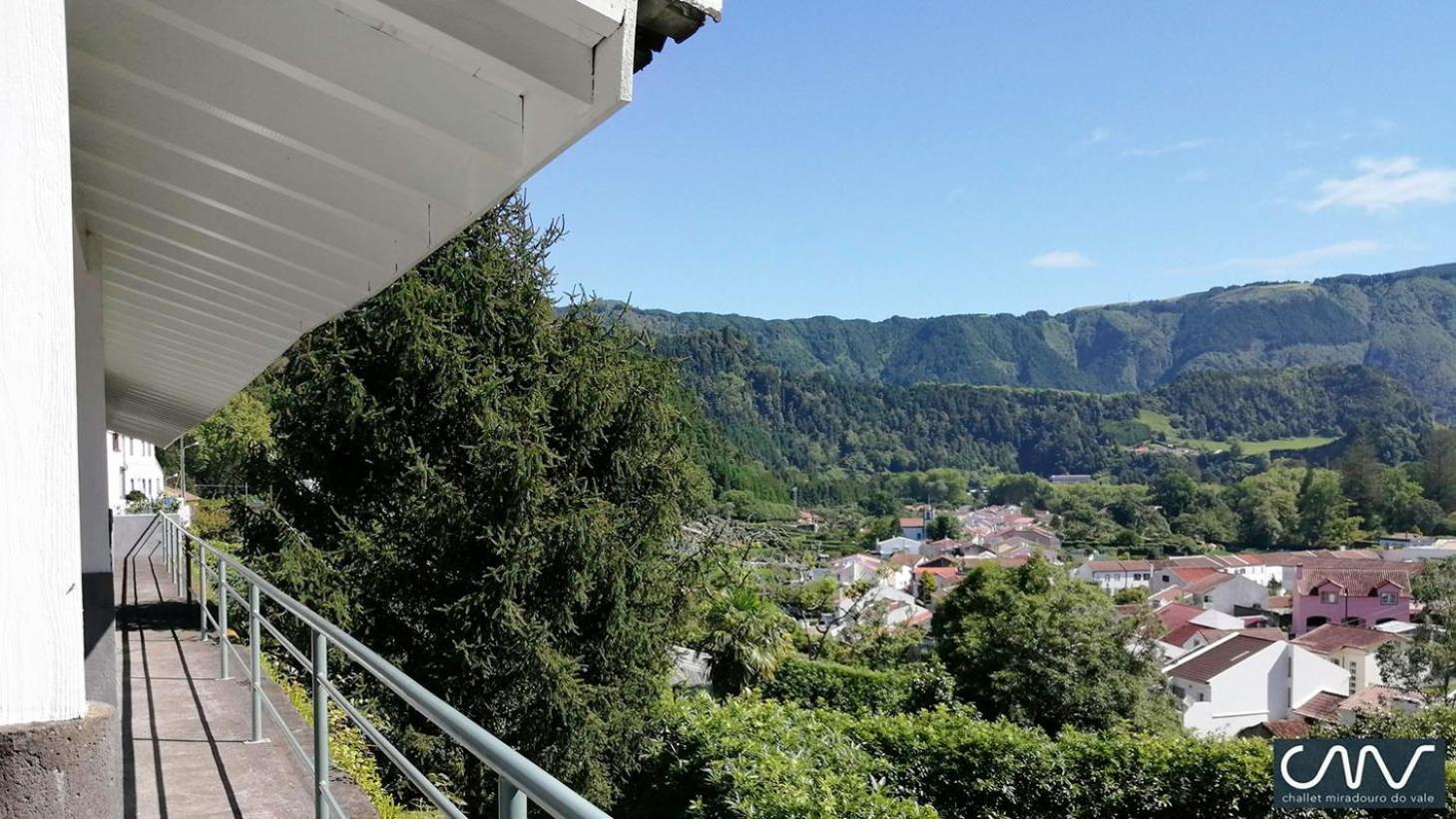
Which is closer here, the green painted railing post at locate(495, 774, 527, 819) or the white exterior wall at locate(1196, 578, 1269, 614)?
the green painted railing post at locate(495, 774, 527, 819)

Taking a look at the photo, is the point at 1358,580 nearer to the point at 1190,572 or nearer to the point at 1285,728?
the point at 1190,572

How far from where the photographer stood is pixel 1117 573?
302 ft

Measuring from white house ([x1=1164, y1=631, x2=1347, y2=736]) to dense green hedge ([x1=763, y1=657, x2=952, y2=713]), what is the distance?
92.5 feet

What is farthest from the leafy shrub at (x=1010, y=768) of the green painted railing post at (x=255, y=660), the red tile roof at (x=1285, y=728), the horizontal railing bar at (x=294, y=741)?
the red tile roof at (x=1285, y=728)

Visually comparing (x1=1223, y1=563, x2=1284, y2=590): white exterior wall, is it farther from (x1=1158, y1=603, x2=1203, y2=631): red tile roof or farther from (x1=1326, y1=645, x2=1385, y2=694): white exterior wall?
(x1=1326, y1=645, x2=1385, y2=694): white exterior wall

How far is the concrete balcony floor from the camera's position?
148 inches

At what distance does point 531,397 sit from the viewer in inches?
546

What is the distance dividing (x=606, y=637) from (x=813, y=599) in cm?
2614

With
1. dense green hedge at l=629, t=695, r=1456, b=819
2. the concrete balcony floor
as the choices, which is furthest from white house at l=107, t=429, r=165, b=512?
the concrete balcony floor

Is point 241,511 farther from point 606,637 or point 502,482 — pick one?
point 606,637

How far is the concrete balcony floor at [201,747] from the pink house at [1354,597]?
76160mm

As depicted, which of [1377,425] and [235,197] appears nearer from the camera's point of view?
[235,197]

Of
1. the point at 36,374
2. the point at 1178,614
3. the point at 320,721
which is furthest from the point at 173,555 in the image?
the point at 1178,614

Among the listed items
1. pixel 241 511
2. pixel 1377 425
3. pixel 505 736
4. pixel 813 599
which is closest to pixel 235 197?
pixel 505 736
